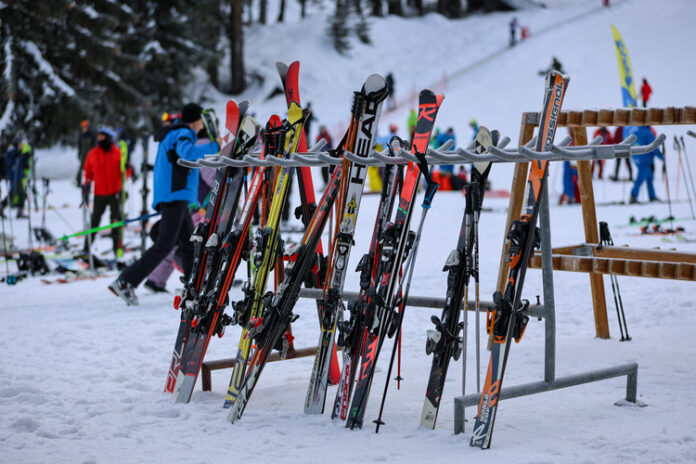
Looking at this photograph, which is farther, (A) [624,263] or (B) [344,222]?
(A) [624,263]

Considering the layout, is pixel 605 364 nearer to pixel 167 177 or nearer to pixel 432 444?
pixel 432 444

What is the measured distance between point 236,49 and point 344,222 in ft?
113

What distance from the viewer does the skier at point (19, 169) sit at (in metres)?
14.0

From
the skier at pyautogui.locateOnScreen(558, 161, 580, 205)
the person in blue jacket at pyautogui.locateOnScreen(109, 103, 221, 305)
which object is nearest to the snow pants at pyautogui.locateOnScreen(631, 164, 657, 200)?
the skier at pyautogui.locateOnScreen(558, 161, 580, 205)

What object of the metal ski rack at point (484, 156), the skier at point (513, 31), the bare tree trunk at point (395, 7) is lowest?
the metal ski rack at point (484, 156)

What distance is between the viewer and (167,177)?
247 inches

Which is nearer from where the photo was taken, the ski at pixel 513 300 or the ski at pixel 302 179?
the ski at pixel 513 300

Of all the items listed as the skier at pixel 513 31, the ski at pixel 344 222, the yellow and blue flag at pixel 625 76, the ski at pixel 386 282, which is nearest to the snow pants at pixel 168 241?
the ski at pixel 344 222

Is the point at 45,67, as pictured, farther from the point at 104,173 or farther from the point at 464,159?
the point at 464,159

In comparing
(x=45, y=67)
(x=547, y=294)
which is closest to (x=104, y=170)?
(x=547, y=294)

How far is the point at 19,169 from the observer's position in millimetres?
14234

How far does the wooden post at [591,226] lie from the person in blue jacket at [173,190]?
3018 mm

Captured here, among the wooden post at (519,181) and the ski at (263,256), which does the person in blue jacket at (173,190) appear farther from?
the wooden post at (519,181)

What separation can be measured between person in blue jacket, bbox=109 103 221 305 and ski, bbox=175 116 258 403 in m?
1.96
